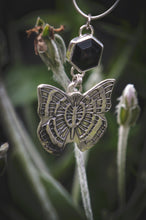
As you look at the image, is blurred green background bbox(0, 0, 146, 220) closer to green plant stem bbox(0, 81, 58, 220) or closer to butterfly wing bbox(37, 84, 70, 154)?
green plant stem bbox(0, 81, 58, 220)

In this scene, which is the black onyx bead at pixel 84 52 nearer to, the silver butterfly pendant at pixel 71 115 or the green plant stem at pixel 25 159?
the silver butterfly pendant at pixel 71 115

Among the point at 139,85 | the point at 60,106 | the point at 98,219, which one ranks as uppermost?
the point at 60,106

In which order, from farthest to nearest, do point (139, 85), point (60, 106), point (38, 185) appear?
1. point (139, 85)
2. point (38, 185)
3. point (60, 106)

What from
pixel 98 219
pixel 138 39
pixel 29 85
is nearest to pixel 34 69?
pixel 29 85

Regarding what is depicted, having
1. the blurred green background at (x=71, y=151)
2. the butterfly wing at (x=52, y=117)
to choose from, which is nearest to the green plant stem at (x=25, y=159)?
the blurred green background at (x=71, y=151)

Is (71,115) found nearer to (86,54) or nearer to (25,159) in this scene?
(86,54)

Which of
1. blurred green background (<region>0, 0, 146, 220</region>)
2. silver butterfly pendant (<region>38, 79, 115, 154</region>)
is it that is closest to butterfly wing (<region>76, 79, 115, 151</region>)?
silver butterfly pendant (<region>38, 79, 115, 154</region>)

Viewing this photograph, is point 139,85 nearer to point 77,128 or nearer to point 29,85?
point 29,85
